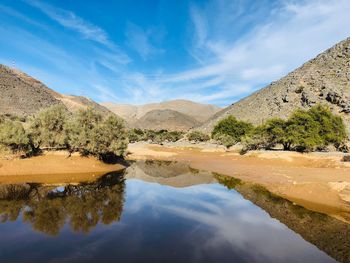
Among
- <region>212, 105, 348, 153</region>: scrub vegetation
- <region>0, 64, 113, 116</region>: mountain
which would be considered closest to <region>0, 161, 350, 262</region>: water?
<region>212, 105, 348, 153</region>: scrub vegetation

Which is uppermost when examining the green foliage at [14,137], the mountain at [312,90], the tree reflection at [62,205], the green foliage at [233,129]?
the mountain at [312,90]

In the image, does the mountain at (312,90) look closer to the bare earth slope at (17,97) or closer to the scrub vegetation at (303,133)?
the scrub vegetation at (303,133)

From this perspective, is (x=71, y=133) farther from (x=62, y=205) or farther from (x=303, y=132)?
(x=303, y=132)

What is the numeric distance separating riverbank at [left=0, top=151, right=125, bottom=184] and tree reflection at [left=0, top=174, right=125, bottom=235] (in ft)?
12.3

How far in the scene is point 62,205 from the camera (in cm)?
2298

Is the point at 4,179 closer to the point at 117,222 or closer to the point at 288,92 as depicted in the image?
the point at 117,222

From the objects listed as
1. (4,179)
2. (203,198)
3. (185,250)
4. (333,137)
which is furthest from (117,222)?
(333,137)

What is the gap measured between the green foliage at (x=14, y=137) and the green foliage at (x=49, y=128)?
5.66 ft

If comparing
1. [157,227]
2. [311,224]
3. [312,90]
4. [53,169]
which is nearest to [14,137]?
[53,169]

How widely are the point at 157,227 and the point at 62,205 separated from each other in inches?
327

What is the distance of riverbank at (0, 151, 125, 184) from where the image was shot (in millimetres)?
34000

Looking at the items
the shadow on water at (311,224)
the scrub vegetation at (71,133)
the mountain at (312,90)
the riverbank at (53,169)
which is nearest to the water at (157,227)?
the shadow on water at (311,224)

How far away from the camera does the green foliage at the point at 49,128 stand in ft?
138

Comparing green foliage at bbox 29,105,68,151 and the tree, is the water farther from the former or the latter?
the tree
